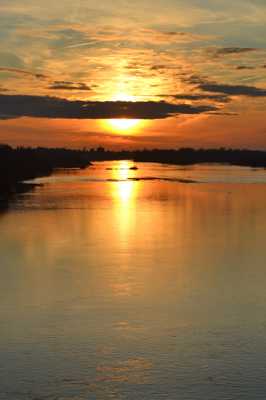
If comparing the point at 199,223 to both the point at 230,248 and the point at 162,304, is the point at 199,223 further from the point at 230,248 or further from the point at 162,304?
the point at 162,304

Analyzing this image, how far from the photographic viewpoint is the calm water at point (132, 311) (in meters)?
9.41

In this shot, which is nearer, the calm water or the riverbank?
the calm water

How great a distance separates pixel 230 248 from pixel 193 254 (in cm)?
156

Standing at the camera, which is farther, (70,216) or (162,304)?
(70,216)

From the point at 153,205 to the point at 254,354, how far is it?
85.3ft

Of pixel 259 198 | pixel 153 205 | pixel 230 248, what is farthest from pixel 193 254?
pixel 259 198

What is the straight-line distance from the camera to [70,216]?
29.7 m

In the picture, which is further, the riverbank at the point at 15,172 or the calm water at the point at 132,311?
the riverbank at the point at 15,172

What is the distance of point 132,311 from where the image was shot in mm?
12883

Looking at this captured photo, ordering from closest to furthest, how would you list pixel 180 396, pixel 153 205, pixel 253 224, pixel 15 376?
pixel 180 396, pixel 15 376, pixel 253 224, pixel 153 205

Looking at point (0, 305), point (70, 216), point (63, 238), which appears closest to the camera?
point (0, 305)

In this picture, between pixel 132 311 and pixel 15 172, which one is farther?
pixel 15 172

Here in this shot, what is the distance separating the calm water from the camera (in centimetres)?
941

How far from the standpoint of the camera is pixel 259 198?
41000 mm
